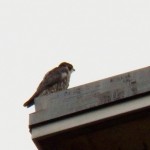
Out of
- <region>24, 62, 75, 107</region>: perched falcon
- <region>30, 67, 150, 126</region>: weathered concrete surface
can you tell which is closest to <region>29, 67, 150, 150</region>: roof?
<region>30, 67, 150, 126</region>: weathered concrete surface

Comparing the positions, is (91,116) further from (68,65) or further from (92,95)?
(68,65)

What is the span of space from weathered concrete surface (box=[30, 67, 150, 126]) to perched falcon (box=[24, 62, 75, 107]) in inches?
193

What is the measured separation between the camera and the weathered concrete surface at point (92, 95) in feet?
13.3

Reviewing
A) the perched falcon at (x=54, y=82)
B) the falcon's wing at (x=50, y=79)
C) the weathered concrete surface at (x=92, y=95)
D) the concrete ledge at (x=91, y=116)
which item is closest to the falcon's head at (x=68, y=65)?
Result: the perched falcon at (x=54, y=82)

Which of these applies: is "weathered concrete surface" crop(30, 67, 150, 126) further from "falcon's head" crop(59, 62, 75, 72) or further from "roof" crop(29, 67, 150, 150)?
"falcon's head" crop(59, 62, 75, 72)

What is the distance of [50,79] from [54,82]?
0.54 ft

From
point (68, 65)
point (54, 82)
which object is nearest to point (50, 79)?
point (54, 82)

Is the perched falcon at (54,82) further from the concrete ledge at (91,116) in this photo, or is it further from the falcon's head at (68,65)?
the concrete ledge at (91,116)

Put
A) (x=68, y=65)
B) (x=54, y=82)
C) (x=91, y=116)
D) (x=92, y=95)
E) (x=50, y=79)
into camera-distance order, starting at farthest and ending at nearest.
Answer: (x=68, y=65), (x=50, y=79), (x=54, y=82), (x=92, y=95), (x=91, y=116)

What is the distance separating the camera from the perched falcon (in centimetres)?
944

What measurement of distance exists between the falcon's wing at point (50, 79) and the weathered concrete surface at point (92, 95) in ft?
16.1

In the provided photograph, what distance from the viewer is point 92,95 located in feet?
13.7

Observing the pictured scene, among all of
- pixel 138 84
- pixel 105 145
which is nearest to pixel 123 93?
pixel 138 84

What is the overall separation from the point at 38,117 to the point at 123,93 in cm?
59
